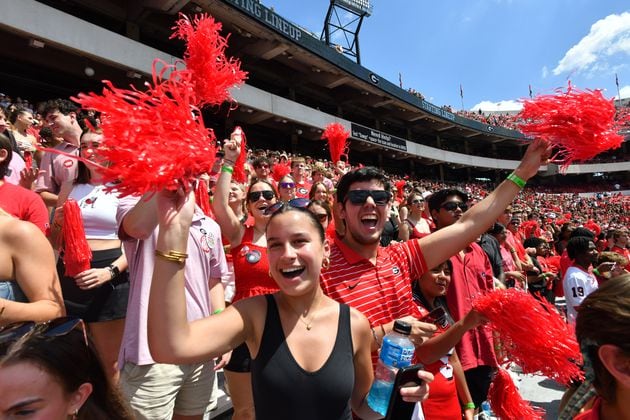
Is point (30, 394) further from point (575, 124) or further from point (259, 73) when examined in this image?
point (259, 73)

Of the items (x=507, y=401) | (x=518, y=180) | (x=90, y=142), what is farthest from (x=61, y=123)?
(x=507, y=401)

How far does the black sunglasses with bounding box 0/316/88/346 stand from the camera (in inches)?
42.8

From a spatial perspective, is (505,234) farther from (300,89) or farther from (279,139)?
(300,89)

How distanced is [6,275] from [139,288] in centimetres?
55

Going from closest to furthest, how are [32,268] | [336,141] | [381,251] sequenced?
[32,268], [381,251], [336,141]

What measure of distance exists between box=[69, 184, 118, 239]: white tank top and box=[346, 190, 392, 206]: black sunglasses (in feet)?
4.87

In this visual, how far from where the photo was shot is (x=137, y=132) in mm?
1146

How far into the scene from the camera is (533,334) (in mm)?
1761

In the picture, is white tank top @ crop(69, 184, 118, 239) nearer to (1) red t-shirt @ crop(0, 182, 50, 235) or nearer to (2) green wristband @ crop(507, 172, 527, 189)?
(1) red t-shirt @ crop(0, 182, 50, 235)

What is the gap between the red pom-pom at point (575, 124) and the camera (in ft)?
6.18

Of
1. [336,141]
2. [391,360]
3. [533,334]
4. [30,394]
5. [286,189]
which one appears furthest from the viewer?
[336,141]

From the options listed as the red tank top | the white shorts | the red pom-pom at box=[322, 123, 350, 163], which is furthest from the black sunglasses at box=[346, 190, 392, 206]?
the red pom-pom at box=[322, 123, 350, 163]

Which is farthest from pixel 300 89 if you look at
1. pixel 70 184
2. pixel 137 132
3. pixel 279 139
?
pixel 137 132

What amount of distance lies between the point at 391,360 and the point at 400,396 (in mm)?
126
